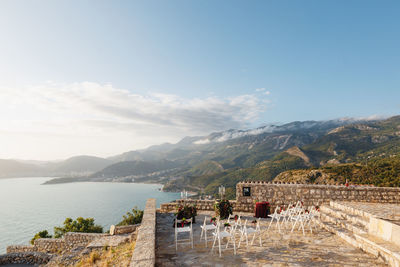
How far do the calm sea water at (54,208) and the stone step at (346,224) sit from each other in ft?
301

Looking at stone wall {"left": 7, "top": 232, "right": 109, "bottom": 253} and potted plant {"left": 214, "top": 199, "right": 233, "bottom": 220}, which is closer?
potted plant {"left": 214, "top": 199, "right": 233, "bottom": 220}

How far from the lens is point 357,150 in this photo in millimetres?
93875

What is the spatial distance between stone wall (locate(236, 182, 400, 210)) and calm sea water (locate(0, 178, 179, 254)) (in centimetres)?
8859

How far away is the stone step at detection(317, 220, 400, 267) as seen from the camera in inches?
179

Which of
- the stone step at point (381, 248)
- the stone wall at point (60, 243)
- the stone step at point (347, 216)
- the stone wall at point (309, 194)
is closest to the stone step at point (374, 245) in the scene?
the stone step at point (381, 248)

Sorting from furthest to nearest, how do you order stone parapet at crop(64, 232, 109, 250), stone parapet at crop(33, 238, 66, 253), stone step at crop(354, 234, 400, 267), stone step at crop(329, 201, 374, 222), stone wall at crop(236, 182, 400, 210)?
stone parapet at crop(33, 238, 66, 253)
stone parapet at crop(64, 232, 109, 250)
stone wall at crop(236, 182, 400, 210)
stone step at crop(329, 201, 374, 222)
stone step at crop(354, 234, 400, 267)

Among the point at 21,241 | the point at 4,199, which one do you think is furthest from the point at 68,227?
the point at 4,199

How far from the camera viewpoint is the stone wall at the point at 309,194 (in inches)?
412

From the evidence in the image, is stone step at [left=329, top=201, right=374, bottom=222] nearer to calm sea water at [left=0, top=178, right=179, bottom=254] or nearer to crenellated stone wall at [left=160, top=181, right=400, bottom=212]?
crenellated stone wall at [left=160, top=181, right=400, bottom=212]

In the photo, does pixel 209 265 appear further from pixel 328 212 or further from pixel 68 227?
pixel 68 227

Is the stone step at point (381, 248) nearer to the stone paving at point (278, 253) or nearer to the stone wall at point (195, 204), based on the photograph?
the stone paving at point (278, 253)

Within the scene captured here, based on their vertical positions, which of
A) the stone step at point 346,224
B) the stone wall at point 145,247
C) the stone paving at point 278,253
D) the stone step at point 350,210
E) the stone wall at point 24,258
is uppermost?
the stone wall at point 145,247

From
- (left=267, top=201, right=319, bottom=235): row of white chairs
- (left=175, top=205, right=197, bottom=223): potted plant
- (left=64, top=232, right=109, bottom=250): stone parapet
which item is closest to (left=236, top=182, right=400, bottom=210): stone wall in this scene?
(left=267, top=201, right=319, bottom=235): row of white chairs

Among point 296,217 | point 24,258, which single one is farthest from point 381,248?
point 24,258
